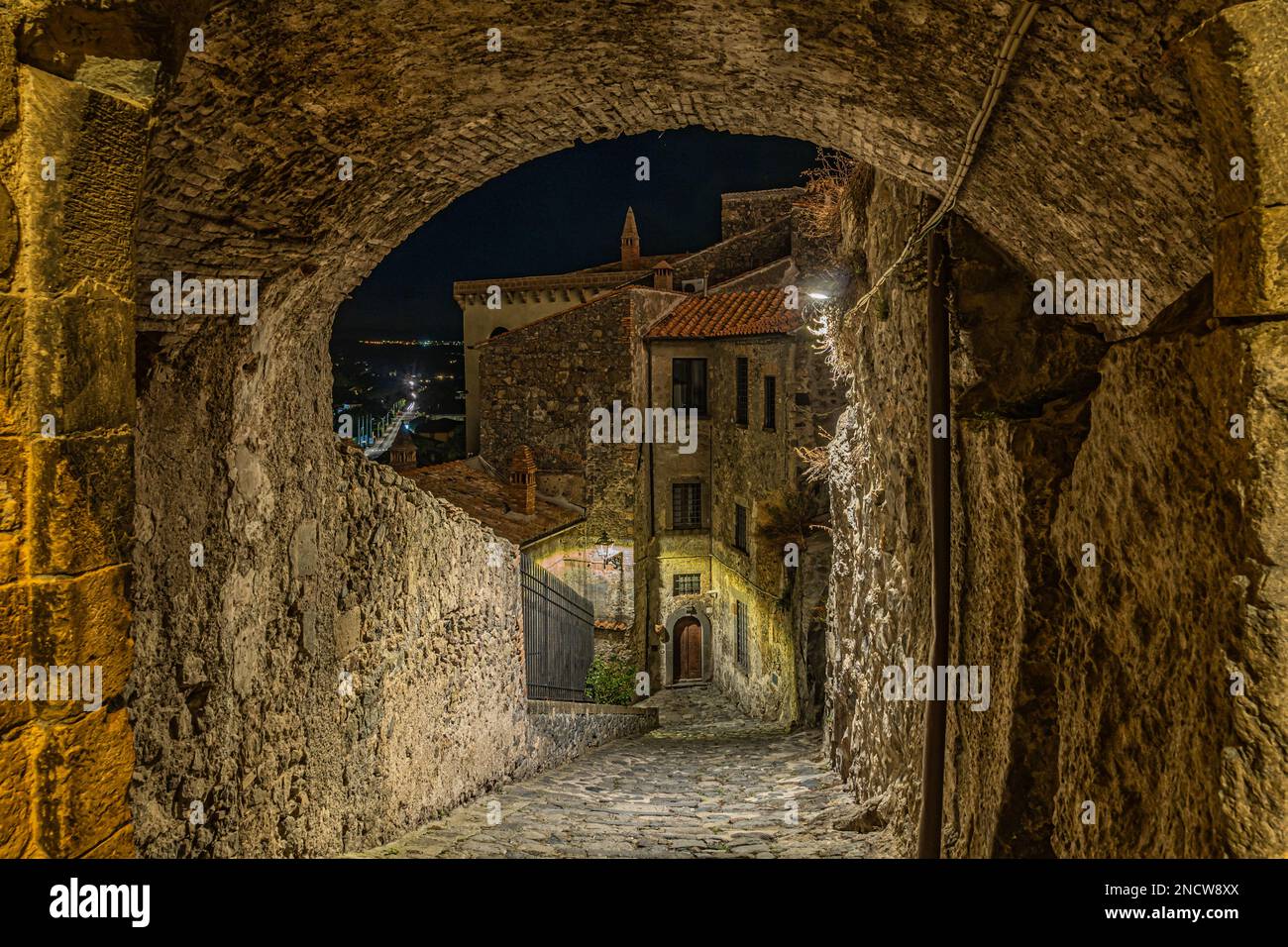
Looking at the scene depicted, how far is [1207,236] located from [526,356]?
673 inches

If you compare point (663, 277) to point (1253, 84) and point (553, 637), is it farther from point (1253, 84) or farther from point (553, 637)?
point (1253, 84)

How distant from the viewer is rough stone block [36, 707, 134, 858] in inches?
83.3

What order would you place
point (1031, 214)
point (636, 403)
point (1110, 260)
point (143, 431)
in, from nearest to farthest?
point (1110, 260), point (1031, 214), point (143, 431), point (636, 403)

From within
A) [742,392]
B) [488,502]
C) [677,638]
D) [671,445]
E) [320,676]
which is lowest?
[677,638]

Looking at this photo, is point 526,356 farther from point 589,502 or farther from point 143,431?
point 143,431

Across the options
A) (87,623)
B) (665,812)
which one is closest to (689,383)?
(665,812)

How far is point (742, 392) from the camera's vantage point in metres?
17.3

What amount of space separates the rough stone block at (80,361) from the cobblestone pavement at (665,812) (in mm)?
3758

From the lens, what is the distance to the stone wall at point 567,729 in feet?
29.0

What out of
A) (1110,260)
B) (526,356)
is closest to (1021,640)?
(1110,260)

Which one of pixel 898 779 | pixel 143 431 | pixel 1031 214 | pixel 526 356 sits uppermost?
pixel 526 356

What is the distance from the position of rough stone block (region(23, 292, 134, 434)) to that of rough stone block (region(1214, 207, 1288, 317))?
9.04 ft

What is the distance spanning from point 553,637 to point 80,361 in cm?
996

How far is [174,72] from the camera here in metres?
2.38
